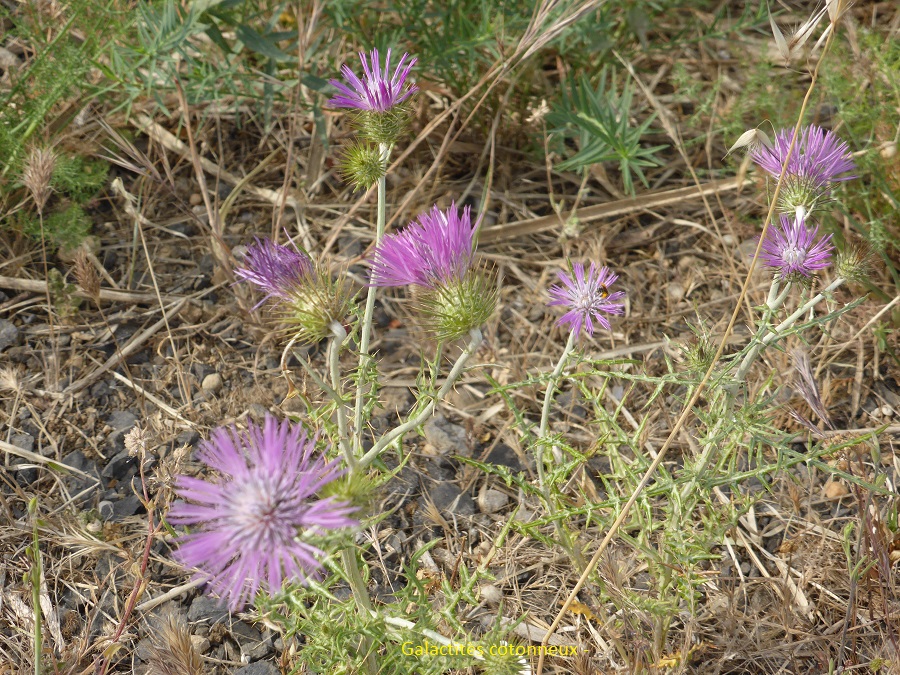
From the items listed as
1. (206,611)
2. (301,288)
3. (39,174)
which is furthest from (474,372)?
(39,174)

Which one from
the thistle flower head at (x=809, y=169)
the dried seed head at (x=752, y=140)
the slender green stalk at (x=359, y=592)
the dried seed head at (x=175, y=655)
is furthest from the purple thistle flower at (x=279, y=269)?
the thistle flower head at (x=809, y=169)

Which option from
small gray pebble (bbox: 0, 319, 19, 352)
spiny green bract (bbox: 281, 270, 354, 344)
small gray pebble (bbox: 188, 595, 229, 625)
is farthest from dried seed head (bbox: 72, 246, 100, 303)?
spiny green bract (bbox: 281, 270, 354, 344)

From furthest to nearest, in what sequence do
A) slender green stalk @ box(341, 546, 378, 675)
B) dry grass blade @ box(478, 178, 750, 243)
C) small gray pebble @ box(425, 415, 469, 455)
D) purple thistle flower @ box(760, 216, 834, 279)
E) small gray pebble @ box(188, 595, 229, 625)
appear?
dry grass blade @ box(478, 178, 750, 243), small gray pebble @ box(425, 415, 469, 455), small gray pebble @ box(188, 595, 229, 625), purple thistle flower @ box(760, 216, 834, 279), slender green stalk @ box(341, 546, 378, 675)

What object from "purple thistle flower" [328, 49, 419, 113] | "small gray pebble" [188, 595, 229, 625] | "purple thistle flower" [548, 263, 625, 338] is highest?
"purple thistle flower" [328, 49, 419, 113]

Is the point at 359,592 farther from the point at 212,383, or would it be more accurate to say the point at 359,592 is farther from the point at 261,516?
the point at 212,383

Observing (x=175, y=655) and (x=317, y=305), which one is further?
(x=175, y=655)

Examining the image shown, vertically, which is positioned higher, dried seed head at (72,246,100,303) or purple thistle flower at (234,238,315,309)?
purple thistle flower at (234,238,315,309)

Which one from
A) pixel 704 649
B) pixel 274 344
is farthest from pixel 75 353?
pixel 704 649

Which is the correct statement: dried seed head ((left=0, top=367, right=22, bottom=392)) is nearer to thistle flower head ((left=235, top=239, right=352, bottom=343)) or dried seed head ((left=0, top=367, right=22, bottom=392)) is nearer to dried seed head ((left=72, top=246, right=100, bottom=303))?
dried seed head ((left=72, top=246, right=100, bottom=303))
